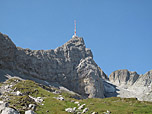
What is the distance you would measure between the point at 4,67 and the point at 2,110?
126157mm

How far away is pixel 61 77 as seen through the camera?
17038 centimetres

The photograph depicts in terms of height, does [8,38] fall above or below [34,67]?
above

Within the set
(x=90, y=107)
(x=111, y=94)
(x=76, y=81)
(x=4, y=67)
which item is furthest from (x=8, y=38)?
(x=90, y=107)

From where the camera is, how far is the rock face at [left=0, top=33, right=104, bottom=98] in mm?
151062

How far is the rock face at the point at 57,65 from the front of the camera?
5947 inches

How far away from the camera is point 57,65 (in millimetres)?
175125

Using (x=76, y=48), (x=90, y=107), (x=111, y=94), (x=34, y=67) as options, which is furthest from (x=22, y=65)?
(x=90, y=107)

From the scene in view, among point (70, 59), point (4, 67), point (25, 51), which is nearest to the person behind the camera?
point (4, 67)

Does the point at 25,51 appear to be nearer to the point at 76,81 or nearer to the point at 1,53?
the point at 1,53

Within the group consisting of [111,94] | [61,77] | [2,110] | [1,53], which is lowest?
[2,110]

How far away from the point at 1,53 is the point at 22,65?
17290 millimetres

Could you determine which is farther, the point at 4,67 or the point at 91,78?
the point at 91,78

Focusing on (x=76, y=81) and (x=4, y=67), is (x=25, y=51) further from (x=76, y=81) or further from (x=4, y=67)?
(x=76, y=81)

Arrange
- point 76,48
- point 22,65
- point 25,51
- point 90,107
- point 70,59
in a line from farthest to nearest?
point 76,48 → point 70,59 → point 25,51 → point 22,65 → point 90,107
